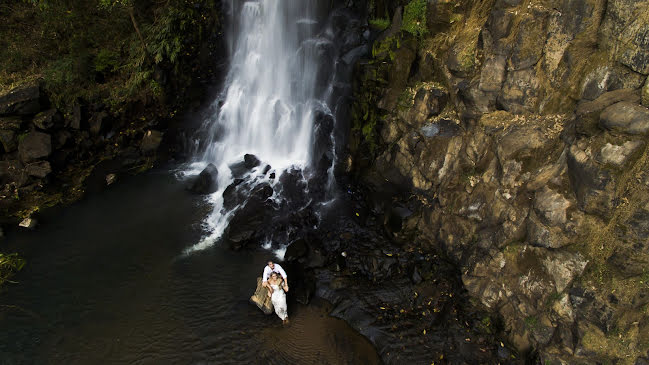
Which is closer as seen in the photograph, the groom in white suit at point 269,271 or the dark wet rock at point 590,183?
the dark wet rock at point 590,183

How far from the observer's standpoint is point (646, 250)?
690 cm

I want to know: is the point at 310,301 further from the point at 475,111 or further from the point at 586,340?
the point at 475,111

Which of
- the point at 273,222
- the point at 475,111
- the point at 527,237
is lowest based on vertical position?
the point at 273,222

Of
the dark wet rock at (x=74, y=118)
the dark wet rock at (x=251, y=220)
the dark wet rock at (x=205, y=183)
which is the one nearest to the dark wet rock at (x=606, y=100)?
the dark wet rock at (x=251, y=220)

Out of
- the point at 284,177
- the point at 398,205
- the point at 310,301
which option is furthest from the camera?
the point at 284,177

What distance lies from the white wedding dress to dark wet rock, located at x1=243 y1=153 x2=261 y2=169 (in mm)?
7642

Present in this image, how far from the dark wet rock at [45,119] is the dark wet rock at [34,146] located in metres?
0.42

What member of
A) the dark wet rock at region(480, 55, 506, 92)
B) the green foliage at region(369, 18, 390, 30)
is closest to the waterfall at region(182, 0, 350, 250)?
the green foliage at region(369, 18, 390, 30)

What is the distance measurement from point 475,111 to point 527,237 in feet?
12.6

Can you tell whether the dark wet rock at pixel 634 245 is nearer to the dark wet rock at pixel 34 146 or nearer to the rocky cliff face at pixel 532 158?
the rocky cliff face at pixel 532 158

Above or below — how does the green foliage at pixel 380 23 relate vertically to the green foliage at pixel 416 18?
below

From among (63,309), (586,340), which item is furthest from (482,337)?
(63,309)

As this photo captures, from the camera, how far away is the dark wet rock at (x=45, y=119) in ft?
50.3

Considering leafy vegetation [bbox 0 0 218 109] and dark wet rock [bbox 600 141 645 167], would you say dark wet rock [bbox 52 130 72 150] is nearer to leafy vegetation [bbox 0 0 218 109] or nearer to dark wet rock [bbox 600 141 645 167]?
leafy vegetation [bbox 0 0 218 109]
